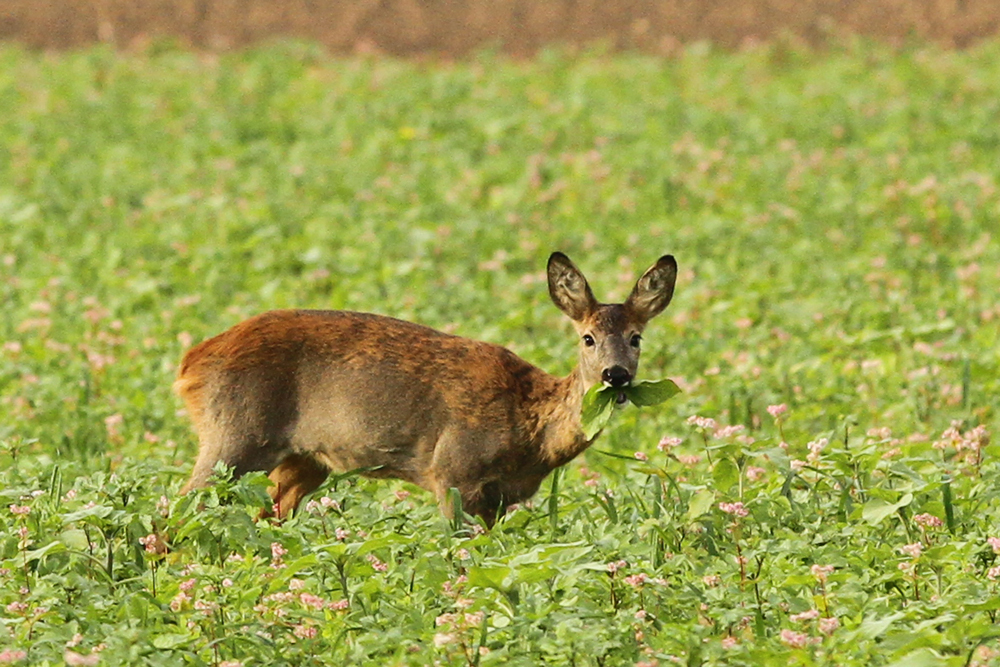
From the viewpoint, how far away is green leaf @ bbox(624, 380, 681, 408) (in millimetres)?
6480

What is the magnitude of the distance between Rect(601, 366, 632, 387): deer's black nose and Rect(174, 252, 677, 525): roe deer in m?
0.10

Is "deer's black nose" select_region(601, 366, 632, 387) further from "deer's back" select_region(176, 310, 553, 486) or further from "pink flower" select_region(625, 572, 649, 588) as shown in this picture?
"pink flower" select_region(625, 572, 649, 588)

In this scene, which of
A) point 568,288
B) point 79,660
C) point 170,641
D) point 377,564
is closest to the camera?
point 79,660

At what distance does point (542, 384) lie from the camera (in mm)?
7113

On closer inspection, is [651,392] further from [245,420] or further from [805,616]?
[805,616]

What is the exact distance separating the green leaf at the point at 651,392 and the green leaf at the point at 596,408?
7 centimetres

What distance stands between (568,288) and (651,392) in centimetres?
71

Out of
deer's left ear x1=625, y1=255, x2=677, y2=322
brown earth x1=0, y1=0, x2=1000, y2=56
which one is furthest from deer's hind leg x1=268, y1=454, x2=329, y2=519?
brown earth x1=0, y1=0, x2=1000, y2=56

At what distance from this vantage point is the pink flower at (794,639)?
489cm

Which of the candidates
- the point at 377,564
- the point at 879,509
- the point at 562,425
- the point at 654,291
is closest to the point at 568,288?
the point at 654,291

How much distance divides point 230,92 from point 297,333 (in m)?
10.4

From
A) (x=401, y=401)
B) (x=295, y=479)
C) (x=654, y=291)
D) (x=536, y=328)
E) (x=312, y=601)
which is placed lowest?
(x=295, y=479)

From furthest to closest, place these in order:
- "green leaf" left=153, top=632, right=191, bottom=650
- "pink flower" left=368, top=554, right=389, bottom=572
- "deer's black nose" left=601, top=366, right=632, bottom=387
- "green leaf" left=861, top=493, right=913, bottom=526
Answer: "deer's black nose" left=601, top=366, right=632, bottom=387
"green leaf" left=861, top=493, right=913, bottom=526
"pink flower" left=368, top=554, right=389, bottom=572
"green leaf" left=153, top=632, right=191, bottom=650

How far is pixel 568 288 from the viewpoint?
707 cm
